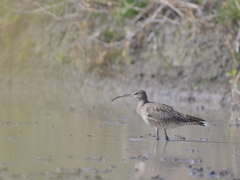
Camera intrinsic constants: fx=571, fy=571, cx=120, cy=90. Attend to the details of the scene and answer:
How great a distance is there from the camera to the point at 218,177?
5789 mm

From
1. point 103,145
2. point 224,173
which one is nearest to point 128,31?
point 103,145

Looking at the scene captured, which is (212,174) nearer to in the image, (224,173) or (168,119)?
(224,173)

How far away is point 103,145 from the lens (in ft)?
25.0

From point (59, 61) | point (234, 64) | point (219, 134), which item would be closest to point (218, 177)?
point (219, 134)

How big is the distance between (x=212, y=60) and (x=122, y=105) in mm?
2720

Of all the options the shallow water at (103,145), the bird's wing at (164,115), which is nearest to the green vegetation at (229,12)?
the shallow water at (103,145)

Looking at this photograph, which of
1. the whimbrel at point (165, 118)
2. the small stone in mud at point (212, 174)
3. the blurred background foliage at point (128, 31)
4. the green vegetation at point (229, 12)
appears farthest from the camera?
the blurred background foliage at point (128, 31)

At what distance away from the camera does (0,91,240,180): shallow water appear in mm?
5918

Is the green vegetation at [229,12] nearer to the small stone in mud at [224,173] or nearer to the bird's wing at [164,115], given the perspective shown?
the bird's wing at [164,115]

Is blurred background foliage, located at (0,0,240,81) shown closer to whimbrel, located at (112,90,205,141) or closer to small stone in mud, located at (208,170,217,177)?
whimbrel, located at (112,90,205,141)

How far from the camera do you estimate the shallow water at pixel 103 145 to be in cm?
592

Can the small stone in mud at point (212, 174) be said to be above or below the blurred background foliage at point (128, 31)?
below

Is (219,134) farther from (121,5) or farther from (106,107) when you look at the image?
(121,5)

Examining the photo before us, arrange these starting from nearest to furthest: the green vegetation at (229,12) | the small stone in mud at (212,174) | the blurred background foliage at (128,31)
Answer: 1. the small stone in mud at (212,174)
2. the green vegetation at (229,12)
3. the blurred background foliage at (128,31)
